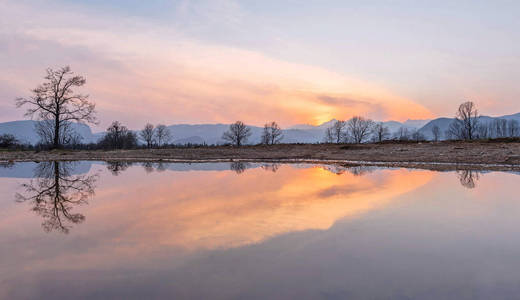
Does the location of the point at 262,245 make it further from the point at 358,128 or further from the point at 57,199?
the point at 358,128

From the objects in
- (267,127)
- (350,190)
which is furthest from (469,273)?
(267,127)

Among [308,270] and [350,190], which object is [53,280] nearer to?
[308,270]

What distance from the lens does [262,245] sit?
5797mm

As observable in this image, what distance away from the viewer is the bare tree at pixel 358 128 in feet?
397

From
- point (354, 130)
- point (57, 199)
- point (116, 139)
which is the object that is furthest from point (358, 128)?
point (57, 199)

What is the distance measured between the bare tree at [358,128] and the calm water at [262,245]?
374 feet

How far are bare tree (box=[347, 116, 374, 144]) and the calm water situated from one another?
4489 inches

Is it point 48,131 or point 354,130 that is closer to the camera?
point 48,131

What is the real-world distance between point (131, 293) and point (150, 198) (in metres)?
6.65

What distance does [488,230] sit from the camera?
661 centimetres

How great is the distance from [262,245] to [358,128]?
405 ft

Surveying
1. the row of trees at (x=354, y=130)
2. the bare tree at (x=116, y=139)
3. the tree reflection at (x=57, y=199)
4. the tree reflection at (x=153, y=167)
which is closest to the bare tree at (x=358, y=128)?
the row of trees at (x=354, y=130)

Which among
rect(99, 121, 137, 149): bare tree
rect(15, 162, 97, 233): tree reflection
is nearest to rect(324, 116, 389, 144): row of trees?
rect(99, 121, 137, 149): bare tree

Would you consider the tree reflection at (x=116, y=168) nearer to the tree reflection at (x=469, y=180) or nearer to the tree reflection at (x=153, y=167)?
the tree reflection at (x=153, y=167)
